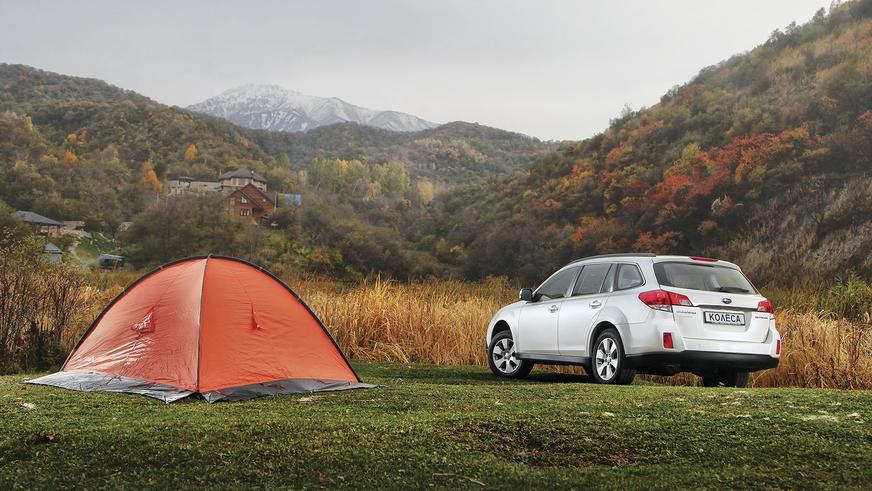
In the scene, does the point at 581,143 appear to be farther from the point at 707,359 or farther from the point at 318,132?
the point at 318,132

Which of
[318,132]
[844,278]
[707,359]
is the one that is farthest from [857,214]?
[318,132]

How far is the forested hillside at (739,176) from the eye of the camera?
41125 mm

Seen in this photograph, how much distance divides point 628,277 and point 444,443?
492 centimetres

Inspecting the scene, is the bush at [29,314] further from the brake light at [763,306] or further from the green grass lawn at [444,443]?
the brake light at [763,306]

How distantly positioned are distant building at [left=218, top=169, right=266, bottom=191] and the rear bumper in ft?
348

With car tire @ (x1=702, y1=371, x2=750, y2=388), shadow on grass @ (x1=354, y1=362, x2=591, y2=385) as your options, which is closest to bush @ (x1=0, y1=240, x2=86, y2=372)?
shadow on grass @ (x1=354, y1=362, x2=591, y2=385)

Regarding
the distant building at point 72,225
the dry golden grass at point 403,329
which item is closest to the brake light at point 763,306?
the dry golden grass at point 403,329

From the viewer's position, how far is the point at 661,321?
918cm

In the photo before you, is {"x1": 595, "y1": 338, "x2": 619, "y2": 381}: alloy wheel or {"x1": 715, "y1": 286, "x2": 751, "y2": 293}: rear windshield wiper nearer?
{"x1": 715, "y1": 286, "x2": 751, "y2": 293}: rear windshield wiper

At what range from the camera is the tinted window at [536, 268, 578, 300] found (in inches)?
433

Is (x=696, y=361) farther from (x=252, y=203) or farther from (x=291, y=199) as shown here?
(x=291, y=199)

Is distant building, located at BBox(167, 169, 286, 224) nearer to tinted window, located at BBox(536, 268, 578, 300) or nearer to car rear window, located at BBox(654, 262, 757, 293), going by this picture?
tinted window, located at BBox(536, 268, 578, 300)

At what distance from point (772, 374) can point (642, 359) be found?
355 cm

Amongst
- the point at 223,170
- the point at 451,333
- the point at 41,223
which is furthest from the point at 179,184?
the point at 451,333
